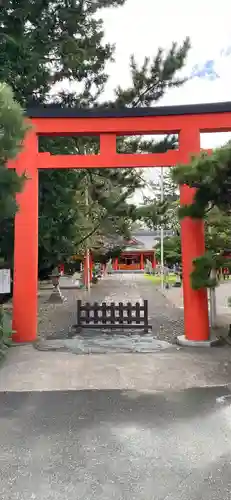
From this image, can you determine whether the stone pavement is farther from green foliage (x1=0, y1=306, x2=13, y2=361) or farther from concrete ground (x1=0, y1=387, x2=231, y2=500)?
concrete ground (x1=0, y1=387, x2=231, y2=500)

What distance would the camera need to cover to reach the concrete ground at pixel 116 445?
8.46 ft

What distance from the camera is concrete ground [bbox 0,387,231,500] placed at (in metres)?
2.58

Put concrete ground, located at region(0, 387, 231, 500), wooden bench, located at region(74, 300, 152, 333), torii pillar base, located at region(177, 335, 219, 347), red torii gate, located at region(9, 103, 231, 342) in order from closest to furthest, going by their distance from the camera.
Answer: concrete ground, located at region(0, 387, 231, 500)
torii pillar base, located at region(177, 335, 219, 347)
red torii gate, located at region(9, 103, 231, 342)
wooden bench, located at region(74, 300, 152, 333)

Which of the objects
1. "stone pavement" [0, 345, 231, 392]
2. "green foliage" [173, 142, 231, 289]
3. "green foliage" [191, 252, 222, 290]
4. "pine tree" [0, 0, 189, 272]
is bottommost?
"stone pavement" [0, 345, 231, 392]

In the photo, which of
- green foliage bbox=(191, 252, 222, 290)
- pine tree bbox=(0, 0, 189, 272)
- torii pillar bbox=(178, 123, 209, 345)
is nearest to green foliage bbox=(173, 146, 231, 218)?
torii pillar bbox=(178, 123, 209, 345)

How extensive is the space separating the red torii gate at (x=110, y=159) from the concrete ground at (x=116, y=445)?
2647mm

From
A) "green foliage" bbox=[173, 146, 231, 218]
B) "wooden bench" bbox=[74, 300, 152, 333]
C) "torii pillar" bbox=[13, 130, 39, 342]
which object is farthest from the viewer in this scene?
"wooden bench" bbox=[74, 300, 152, 333]

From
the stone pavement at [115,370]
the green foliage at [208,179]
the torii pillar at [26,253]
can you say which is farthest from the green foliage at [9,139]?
the green foliage at [208,179]

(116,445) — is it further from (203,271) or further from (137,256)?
(137,256)

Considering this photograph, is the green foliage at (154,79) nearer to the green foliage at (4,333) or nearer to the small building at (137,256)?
the green foliage at (4,333)

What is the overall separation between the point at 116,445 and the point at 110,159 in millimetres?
5203

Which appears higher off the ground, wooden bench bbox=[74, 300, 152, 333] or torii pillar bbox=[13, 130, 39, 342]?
torii pillar bbox=[13, 130, 39, 342]

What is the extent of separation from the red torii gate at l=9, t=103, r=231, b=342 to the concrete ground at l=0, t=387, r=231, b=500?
2.65 meters

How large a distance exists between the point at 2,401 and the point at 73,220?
24.4ft
